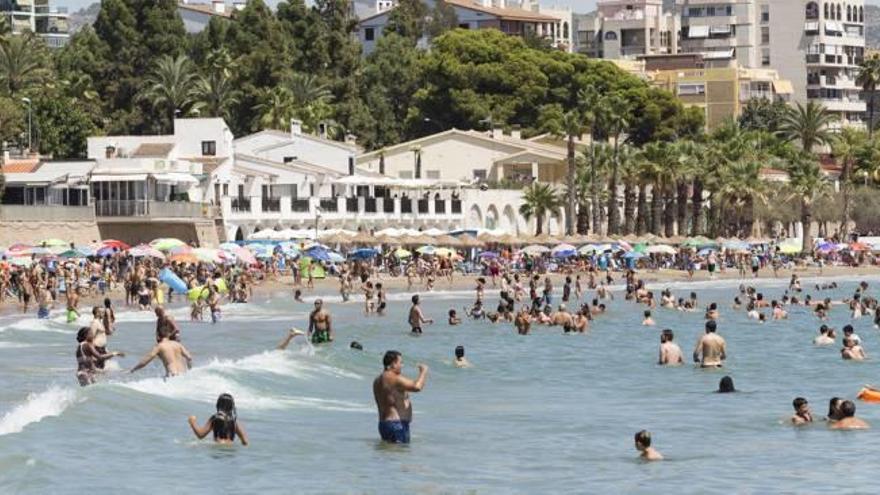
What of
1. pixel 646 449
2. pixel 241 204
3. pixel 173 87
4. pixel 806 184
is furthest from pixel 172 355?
pixel 806 184

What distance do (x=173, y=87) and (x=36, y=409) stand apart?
227 feet

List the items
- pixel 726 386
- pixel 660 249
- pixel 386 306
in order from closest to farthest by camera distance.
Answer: pixel 726 386 → pixel 386 306 → pixel 660 249

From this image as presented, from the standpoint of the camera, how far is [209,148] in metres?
77.3

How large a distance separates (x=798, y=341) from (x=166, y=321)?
20.4 m

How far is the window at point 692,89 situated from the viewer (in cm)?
14338

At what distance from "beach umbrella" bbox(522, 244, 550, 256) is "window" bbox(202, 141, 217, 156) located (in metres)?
13.1

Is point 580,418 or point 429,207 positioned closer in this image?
point 580,418

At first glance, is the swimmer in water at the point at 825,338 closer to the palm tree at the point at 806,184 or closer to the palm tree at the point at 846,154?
the palm tree at the point at 806,184

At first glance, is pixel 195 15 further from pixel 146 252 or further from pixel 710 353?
pixel 710 353

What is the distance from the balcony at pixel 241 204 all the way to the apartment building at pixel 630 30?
101993 millimetres

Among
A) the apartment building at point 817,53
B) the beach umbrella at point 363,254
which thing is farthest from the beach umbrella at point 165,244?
the apartment building at point 817,53

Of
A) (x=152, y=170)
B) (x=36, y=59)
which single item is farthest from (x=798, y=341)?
(x=36, y=59)

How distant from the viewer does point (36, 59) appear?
309 ft

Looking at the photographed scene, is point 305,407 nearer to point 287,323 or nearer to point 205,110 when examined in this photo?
point 287,323
